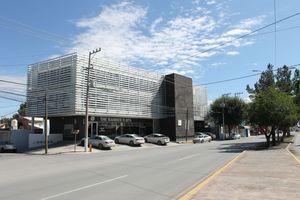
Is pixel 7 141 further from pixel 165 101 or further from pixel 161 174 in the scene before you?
pixel 161 174

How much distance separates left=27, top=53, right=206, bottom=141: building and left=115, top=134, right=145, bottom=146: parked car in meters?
2.64

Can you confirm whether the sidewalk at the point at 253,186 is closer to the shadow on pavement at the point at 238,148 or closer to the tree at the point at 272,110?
the shadow on pavement at the point at 238,148

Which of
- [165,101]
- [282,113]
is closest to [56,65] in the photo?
[165,101]

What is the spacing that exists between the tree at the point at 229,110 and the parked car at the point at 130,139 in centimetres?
3352

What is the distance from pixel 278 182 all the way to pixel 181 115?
5352 cm

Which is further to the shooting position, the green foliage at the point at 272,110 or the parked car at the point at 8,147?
the parked car at the point at 8,147

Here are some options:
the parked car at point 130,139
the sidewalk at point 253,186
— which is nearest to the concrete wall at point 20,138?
the parked car at point 130,139

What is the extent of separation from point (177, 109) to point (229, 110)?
2006 cm

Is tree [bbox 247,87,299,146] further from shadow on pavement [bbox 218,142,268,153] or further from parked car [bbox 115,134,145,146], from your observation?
parked car [bbox 115,134,145,146]

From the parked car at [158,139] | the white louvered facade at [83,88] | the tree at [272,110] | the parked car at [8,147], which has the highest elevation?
the white louvered facade at [83,88]

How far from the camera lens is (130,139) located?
1987 inches

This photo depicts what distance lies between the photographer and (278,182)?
42.2 feet

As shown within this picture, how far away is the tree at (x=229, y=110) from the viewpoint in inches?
3172

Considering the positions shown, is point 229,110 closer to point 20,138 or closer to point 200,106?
point 200,106
